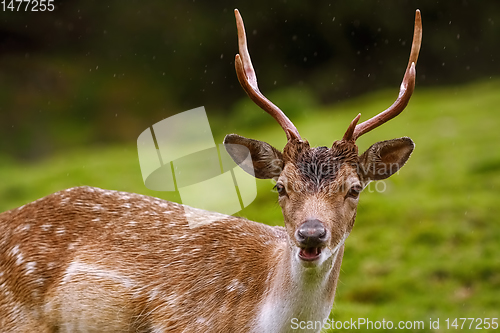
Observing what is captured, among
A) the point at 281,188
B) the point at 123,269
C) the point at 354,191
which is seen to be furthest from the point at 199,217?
the point at 354,191

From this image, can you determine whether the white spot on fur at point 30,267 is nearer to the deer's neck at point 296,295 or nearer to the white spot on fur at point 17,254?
the white spot on fur at point 17,254

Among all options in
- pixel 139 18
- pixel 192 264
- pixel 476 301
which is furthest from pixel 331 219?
pixel 139 18

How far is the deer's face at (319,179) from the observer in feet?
12.1

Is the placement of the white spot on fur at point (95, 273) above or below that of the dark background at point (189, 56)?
below

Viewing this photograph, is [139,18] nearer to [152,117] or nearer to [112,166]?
[152,117]

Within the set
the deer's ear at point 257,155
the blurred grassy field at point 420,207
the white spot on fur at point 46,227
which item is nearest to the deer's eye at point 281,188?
the deer's ear at point 257,155

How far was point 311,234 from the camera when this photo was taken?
3.58 meters

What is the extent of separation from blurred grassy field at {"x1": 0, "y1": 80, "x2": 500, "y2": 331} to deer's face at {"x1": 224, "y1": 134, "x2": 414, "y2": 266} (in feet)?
1.97

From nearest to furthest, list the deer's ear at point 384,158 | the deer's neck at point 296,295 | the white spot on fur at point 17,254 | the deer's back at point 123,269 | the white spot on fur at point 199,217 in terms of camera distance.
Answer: the deer's neck at point 296,295 < the deer's ear at point 384,158 < the deer's back at point 123,269 < the white spot on fur at point 17,254 < the white spot on fur at point 199,217

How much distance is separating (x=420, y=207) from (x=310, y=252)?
5.69 m

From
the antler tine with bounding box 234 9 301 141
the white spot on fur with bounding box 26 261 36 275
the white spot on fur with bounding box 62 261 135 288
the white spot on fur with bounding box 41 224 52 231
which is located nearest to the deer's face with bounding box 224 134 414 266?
the antler tine with bounding box 234 9 301 141

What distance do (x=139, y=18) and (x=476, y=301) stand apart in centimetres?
1602

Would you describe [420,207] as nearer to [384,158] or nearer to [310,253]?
[384,158]

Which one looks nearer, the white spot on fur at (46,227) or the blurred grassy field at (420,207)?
the white spot on fur at (46,227)
